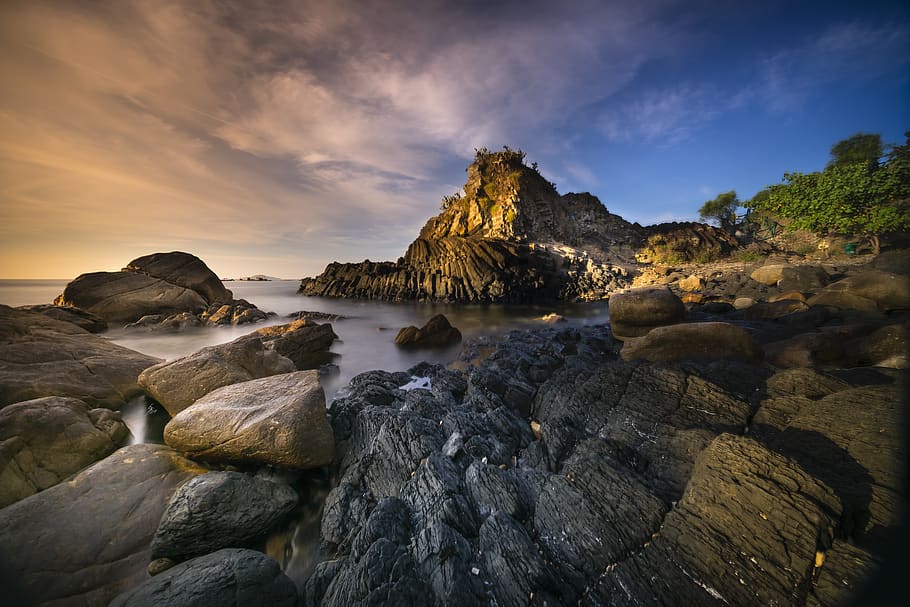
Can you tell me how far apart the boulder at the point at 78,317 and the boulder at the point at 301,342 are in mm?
10432

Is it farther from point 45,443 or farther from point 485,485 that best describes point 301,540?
point 45,443

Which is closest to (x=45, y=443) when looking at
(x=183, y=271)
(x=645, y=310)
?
(x=645, y=310)

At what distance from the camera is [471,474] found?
3322 millimetres

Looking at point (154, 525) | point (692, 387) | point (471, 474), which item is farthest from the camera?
point (692, 387)

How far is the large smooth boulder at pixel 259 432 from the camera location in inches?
149

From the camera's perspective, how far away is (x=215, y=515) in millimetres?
2904

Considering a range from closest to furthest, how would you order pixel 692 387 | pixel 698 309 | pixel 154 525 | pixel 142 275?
pixel 154 525 < pixel 692 387 < pixel 698 309 < pixel 142 275

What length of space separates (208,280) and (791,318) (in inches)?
1273

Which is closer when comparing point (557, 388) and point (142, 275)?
point (557, 388)

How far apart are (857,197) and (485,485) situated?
85.6 ft

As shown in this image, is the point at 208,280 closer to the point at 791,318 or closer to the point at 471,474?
the point at 471,474

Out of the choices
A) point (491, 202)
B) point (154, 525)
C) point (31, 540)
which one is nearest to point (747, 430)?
point (154, 525)

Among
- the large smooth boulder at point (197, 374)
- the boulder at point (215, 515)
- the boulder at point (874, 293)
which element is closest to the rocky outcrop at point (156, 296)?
the large smooth boulder at point (197, 374)

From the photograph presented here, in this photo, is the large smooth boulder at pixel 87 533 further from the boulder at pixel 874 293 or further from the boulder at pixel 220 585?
the boulder at pixel 874 293
